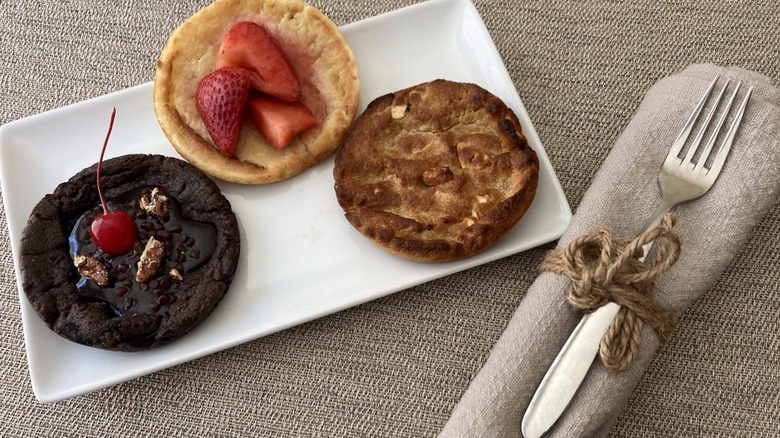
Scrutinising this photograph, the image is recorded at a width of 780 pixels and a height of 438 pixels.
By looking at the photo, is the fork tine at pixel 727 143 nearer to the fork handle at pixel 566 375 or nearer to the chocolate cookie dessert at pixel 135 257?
the fork handle at pixel 566 375

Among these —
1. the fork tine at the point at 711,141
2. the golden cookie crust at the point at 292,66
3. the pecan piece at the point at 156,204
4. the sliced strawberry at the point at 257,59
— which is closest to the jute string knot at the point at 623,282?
the fork tine at the point at 711,141

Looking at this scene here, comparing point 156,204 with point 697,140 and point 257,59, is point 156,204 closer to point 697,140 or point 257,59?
point 257,59

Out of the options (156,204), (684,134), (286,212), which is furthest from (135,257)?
(684,134)

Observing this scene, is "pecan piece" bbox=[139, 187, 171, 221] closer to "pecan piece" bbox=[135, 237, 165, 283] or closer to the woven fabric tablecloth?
"pecan piece" bbox=[135, 237, 165, 283]

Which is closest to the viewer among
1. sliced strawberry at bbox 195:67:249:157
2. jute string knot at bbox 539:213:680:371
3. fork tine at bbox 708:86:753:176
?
jute string knot at bbox 539:213:680:371

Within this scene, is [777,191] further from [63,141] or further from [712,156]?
[63,141]

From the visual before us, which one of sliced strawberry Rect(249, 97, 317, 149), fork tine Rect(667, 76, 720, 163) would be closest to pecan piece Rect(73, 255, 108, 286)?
sliced strawberry Rect(249, 97, 317, 149)

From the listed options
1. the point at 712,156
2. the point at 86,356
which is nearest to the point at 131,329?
the point at 86,356
